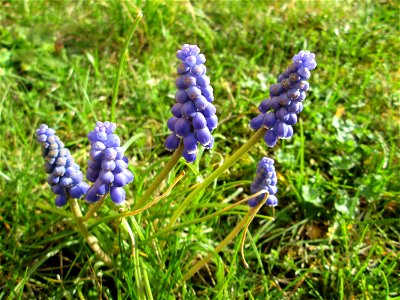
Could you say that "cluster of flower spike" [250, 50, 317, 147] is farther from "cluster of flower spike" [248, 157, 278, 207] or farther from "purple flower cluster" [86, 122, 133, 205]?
"purple flower cluster" [86, 122, 133, 205]

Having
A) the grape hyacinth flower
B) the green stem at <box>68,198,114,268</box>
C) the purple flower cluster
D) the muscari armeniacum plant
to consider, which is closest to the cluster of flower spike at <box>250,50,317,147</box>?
the muscari armeniacum plant

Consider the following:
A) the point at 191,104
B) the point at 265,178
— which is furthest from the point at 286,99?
the point at 265,178

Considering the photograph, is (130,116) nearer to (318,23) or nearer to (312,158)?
(312,158)

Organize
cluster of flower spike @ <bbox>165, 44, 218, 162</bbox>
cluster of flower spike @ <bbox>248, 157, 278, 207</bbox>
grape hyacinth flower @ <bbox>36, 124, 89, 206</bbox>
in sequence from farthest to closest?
cluster of flower spike @ <bbox>248, 157, 278, 207</bbox>
grape hyacinth flower @ <bbox>36, 124, 89, 206</bbox>
cluster of flower spike @ <bbox>165, 44, 218, 162</bbox>

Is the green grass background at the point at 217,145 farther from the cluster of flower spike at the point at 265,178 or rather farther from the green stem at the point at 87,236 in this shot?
the cluster of flower spike at the point at 265,178

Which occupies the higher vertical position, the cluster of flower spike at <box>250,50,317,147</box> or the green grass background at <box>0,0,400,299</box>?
the cluster of flower spike at <box>250,50,317,147</box>

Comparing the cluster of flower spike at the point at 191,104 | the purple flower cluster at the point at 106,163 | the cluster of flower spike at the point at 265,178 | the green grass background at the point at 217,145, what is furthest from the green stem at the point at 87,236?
the cluster of flower spike at the point at 265,178

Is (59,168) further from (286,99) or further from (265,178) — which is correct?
(286,99)
